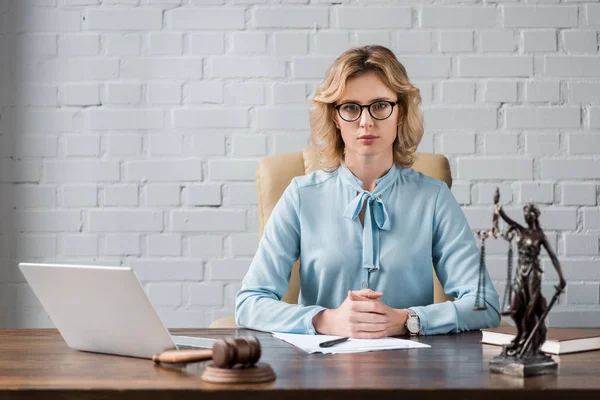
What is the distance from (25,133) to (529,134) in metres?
1.76

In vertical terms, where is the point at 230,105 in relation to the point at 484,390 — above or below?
above

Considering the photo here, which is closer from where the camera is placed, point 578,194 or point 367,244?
point 367,244

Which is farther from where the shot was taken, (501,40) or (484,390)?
(501,40)

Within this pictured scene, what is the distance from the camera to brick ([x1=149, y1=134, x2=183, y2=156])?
271 centimetres

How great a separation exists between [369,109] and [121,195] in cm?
118

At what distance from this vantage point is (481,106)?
268cm

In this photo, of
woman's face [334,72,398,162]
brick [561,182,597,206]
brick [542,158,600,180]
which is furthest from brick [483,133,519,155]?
woman's face [334,72,398,162]

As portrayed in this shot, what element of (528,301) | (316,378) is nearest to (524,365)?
(528,301)

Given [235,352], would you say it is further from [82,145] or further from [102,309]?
[82,145]

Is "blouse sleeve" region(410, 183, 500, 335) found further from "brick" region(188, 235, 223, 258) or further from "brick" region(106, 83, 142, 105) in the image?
"brick" region(106, 83, 142, 105)

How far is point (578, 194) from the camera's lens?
105 inches

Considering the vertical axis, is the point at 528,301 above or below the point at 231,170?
below

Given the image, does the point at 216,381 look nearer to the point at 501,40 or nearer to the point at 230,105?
the point at 230,105

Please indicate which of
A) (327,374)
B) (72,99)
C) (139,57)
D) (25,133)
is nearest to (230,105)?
(139,57)
